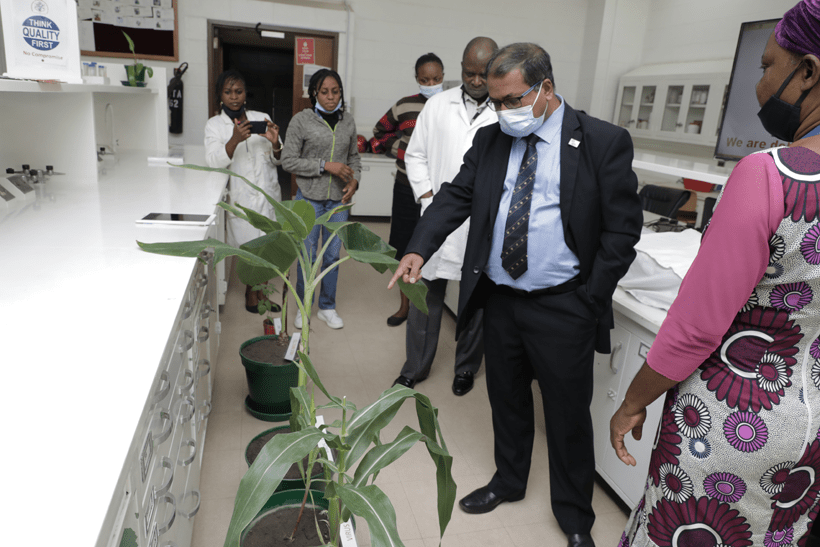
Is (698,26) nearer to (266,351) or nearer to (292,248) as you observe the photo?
(266,351)

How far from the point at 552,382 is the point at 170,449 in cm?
105

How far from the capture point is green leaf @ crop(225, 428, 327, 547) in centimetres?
80

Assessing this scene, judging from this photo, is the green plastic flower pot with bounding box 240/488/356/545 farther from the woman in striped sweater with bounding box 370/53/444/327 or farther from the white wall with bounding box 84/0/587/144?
the white wall with bounding box 84/0/587/144

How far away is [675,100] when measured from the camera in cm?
574

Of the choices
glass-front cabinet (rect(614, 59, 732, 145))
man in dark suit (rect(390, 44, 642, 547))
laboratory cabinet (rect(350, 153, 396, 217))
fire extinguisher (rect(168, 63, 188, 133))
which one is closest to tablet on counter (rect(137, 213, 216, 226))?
man in dark suit (rect(390, 44, 642, 547))

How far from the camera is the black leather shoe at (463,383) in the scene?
8.86 feet

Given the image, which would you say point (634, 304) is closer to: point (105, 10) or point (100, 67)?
point (100, 67)

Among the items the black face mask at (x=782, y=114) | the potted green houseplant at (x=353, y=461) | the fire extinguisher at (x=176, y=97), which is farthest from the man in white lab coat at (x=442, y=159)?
the fire extinguisher at (x=176, y=97)

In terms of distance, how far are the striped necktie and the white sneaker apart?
1878 millimetres

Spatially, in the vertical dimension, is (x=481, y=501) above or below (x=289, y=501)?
below

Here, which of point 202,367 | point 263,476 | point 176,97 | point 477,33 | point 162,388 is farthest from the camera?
point 477,33

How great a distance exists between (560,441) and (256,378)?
1226 millimetres

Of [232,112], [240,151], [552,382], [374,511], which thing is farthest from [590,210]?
[232,112]

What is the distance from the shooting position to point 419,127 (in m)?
2.54
